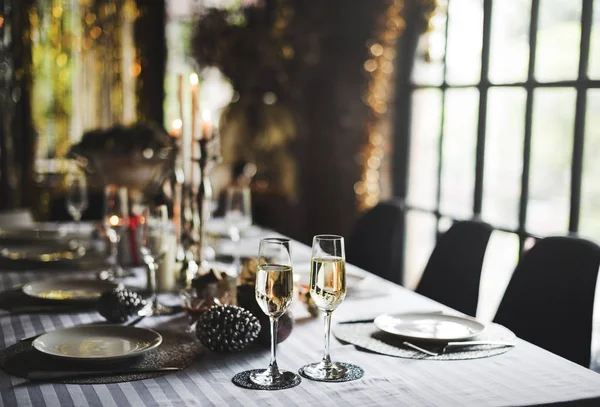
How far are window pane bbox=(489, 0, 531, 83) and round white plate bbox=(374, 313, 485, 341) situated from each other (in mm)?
1663

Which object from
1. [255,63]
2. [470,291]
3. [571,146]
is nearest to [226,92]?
[255,63]

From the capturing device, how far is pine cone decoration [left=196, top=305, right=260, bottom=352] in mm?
1492

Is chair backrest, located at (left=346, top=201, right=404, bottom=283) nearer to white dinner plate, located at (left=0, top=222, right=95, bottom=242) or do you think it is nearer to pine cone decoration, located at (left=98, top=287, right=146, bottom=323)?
white dinner plate, located at (left=0, top=222, right=95, bottom=242)

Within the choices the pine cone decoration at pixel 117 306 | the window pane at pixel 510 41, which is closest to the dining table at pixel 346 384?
the pine cone decoration at pixel 117 306

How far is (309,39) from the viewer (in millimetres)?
4703

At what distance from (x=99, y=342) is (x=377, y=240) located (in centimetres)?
150

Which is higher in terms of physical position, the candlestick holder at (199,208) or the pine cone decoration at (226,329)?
the candlestick holder at (199,208)

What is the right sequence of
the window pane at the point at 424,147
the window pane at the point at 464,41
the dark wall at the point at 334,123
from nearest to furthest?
1. the window pane at the point at 464,41
2. the window pane at the point at 424,147
3. the dark wall at the point at 334,123

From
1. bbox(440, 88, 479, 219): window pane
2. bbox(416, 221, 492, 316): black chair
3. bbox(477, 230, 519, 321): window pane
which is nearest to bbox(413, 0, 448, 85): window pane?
bbox(440, 88, 479, 219): window pane

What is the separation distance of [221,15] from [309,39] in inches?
24.2

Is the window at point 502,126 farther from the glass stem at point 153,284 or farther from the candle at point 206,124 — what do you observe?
the glass stem at point 153,284

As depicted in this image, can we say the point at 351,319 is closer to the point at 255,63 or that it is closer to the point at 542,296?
the point at 542,296

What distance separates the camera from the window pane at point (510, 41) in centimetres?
311

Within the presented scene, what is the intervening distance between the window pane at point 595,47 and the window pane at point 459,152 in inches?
28.5
